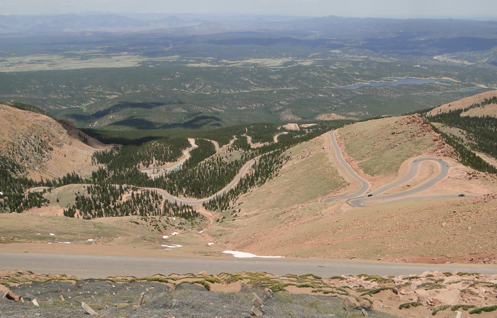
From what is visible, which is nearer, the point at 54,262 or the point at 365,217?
the point at 54,262

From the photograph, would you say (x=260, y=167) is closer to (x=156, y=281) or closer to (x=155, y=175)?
(x=155, y=175)

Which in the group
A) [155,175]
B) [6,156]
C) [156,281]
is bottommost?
[155,175]

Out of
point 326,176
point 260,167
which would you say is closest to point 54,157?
point 260,167

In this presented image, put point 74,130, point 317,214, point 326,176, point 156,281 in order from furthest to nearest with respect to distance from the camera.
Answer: point 74,130 → point 326,176 → point 317,214 → point 156,281

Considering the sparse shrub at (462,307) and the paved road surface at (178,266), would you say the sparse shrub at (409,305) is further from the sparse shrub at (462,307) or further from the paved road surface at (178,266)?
the paved road surface at (178,266)

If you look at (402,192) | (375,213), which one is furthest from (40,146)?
(402,192)

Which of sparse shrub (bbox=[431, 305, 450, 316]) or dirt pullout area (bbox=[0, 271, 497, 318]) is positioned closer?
dirt pullout area (bbox=[0, 271, 497, 318])

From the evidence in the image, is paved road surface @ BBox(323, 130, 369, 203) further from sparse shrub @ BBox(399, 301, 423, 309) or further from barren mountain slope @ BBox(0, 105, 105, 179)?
barren mountain slope @ BBox(0, 105, 105, 179)

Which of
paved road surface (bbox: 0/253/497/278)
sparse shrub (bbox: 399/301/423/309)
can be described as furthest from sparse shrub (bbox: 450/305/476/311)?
paved road surface (bbox: 0/253/497/278)
